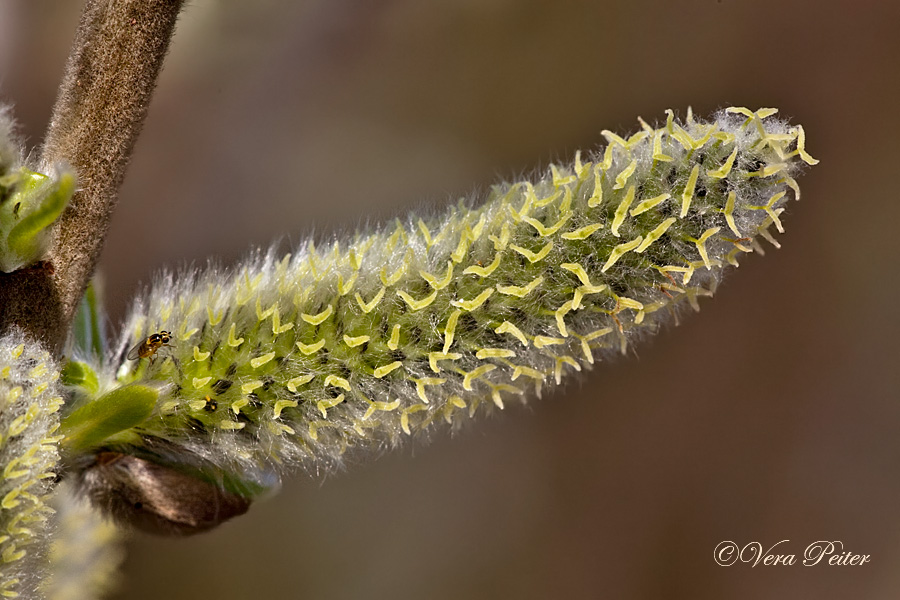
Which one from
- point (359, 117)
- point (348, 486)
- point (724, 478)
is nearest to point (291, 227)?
point (359, 117)

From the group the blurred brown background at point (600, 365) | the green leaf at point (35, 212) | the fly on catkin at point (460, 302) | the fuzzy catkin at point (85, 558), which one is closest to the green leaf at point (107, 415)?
the fly on catkin at point (460, 302)

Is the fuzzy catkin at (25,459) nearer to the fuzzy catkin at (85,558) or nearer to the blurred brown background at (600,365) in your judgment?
the fuzzy catkin at (85,558)

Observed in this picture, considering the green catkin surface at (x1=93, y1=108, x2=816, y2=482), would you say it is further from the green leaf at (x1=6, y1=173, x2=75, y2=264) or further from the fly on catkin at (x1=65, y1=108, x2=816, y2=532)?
the green leaf at (x1=6, y1=173, x2=75, y2=264)

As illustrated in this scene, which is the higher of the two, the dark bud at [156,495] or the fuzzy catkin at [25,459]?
the fuzzy catkin at [25,459]

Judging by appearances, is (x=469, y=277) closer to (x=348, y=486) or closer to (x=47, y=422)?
(x=47, y=422)

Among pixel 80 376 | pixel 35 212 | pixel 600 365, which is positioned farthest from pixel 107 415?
pixel 600 365

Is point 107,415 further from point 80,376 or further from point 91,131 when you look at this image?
point 91,131

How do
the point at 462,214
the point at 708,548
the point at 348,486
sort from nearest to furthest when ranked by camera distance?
the point at 462,214 < the point at 708,548 < the point at 348,486
